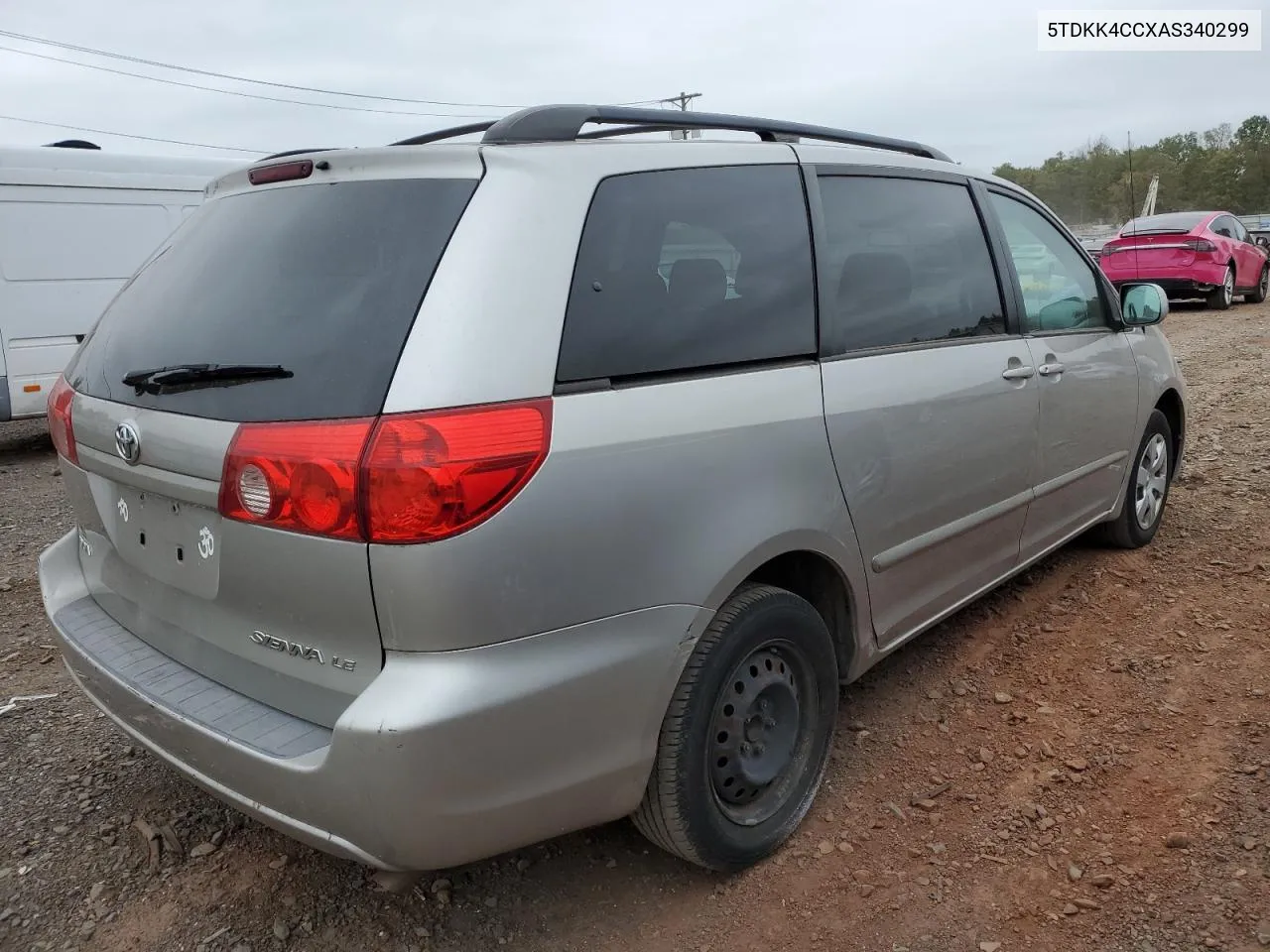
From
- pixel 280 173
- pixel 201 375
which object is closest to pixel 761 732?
pixel 201 375

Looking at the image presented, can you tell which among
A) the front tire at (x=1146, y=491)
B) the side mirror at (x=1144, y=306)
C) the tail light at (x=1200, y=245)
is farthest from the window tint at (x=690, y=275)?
the tail light at (x=1200, y=245)

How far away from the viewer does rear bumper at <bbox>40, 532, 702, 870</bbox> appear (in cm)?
174

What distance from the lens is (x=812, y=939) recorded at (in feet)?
7.29

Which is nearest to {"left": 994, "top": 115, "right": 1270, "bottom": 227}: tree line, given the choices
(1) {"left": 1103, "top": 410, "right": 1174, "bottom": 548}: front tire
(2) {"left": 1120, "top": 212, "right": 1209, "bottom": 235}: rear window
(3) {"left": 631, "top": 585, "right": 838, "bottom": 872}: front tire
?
(2) {"left": 1120, "top": 212, "right": 1209, "bottom": 235}: rear window

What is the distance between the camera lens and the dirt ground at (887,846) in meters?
2.25

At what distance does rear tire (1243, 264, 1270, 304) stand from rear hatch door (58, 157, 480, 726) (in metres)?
17.6

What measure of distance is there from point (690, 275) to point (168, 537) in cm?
131

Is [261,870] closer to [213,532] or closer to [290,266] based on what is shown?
[213,532]

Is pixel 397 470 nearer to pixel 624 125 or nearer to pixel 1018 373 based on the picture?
pixel 624 125

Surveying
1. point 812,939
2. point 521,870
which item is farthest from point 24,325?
point 812,939

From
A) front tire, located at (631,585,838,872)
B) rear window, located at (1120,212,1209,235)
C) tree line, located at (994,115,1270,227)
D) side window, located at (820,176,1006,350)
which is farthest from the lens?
tree line, located at (994,115,1270,227)

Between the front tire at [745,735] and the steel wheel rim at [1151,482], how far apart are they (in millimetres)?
2629

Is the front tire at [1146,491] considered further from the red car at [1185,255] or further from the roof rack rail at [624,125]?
the red car at [1185,255]

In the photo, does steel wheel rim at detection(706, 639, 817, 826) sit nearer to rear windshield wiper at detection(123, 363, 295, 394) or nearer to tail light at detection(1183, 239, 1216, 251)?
rear windshield wiper at detection(123, 363, 295, 394)
